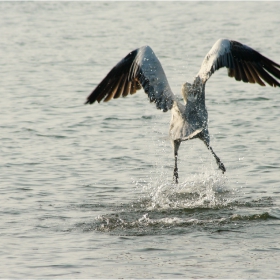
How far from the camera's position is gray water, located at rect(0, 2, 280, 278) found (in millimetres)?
7449

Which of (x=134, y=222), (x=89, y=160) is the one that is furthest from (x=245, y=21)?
(x=134, y=222)

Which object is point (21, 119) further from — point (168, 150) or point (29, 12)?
point (29, 12)

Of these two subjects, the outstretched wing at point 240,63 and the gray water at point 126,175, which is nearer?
the gray water at point 126,175

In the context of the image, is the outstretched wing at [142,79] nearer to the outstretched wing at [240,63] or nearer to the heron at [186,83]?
the heron at [186,83]

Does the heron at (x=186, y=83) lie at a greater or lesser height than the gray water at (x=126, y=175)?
greater

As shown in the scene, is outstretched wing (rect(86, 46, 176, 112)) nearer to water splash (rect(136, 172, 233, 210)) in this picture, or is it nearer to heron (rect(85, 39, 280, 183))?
heron (rect(85, 39, 280, 183))

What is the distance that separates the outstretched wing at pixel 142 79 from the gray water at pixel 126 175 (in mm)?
712

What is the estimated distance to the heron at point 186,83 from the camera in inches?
379

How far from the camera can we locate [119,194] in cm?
996

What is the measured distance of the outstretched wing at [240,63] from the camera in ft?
31.6

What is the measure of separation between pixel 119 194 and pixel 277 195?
2.05 metres

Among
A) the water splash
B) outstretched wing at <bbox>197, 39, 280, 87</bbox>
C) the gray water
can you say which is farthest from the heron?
the gray water

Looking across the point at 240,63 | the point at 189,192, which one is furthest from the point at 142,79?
the point at 189,192

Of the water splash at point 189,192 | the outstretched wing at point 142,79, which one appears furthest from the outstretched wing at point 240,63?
the water splash at point 189,192
